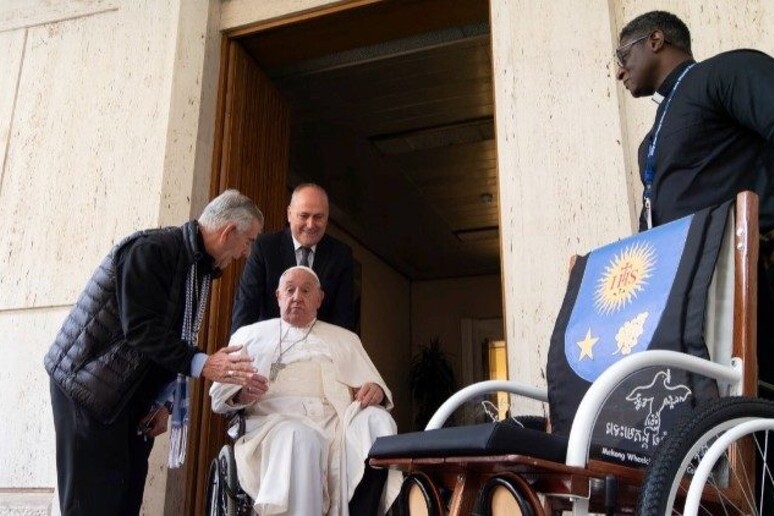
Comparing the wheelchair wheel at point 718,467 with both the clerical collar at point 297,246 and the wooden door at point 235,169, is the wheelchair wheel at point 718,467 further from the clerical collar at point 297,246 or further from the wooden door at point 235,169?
the wooden door at point 235,169

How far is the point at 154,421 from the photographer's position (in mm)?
2389

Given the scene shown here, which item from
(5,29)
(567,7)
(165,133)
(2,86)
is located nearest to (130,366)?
(165,133)

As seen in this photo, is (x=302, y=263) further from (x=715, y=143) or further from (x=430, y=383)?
(x=430, y=383)

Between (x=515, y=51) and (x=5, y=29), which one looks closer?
(x=515, y=51)

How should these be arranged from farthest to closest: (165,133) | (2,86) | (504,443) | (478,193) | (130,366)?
(478,193), (2,86), (165,133), (130,366), (504,443)

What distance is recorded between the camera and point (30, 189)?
375 centimetres

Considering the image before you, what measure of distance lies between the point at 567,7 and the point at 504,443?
7.96 feet

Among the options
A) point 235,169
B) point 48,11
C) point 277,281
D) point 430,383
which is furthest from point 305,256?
point 430,383

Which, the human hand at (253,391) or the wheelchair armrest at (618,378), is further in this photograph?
the human hand at (253,391)

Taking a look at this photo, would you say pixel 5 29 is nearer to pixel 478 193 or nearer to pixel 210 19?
pixel 210 19

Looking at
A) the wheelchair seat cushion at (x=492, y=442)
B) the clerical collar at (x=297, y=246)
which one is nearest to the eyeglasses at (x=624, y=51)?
the wheelchair seat cushion at (x=492, y=442)

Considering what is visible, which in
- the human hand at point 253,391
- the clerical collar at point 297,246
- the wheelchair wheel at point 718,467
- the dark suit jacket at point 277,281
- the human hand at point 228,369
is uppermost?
the clerical collar at point 297,246

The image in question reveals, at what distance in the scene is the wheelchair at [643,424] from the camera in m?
1.21

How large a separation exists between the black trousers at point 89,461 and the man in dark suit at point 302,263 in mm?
834
